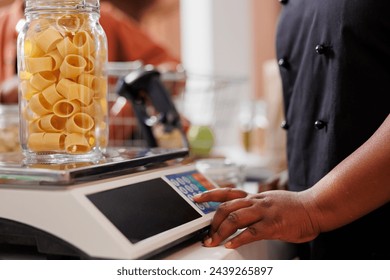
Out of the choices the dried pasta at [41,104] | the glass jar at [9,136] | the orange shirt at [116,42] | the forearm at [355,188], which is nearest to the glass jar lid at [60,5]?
the dried pasta at [41,104]

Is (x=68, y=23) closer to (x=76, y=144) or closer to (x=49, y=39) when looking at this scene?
(x=49, y=39)

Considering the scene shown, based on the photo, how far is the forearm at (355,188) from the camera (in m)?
0.65

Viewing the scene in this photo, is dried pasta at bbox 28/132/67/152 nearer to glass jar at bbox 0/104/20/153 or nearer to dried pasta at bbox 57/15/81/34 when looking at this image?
dried pasta at bbox 57/15/81/34

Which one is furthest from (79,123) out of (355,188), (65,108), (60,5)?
(355,188)

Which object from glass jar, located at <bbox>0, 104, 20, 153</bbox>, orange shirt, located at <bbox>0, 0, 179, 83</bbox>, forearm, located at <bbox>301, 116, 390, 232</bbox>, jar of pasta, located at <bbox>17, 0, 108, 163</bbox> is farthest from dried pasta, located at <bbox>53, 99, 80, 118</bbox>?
orange shirt, located at <bbox>0, 0, 179, 83</bbox>

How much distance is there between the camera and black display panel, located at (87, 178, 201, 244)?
0.56 m

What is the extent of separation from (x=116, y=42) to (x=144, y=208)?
1.32 m

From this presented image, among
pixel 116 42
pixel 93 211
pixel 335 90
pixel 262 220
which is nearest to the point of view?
pixel 93 211

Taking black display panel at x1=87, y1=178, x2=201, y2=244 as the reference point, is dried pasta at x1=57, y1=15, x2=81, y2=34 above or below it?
above

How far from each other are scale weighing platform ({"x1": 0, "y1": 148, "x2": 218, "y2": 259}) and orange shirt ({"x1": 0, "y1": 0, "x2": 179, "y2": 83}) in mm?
1224

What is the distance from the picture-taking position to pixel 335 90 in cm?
82

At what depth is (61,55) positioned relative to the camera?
0.68 meters

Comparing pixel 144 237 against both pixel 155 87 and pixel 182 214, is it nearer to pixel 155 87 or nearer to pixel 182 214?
pixel 182 214

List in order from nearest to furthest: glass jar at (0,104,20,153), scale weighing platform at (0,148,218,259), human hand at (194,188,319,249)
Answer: scale weighing platform at (0,148,218,259), human hand at (194,188,319,249), glass jar at (0,104,20,153)
